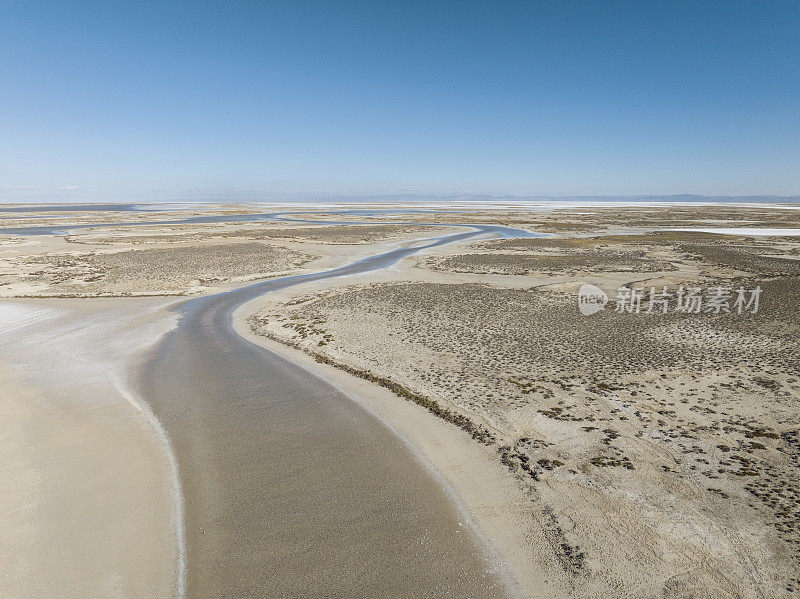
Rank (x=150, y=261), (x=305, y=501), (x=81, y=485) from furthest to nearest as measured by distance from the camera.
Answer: (x=150, y=261) → (x=81, y=485) → (x=305, y=501)

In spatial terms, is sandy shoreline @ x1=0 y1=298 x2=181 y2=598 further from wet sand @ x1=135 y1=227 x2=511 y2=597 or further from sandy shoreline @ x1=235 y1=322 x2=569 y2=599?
sandy shoreline @ x1=235 y1=322 x2=569 y2=599

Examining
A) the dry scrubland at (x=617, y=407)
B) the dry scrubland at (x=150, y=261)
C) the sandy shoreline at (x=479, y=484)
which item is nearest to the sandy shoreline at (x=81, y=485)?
the sandy shoreline at (x=479, y=484)

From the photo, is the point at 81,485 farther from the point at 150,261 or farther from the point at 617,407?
the point at 150,261

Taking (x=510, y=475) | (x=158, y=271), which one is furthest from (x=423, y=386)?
(x=158, y=271)

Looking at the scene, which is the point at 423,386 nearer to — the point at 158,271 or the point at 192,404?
the point at 192,404

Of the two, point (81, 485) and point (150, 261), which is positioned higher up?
point (150, 261)

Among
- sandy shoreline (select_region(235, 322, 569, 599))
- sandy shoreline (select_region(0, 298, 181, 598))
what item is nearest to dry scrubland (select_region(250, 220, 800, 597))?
sandy shoreline (select_region(235, 322, 569, 599))

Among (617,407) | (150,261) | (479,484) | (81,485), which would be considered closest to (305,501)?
(479,484)
